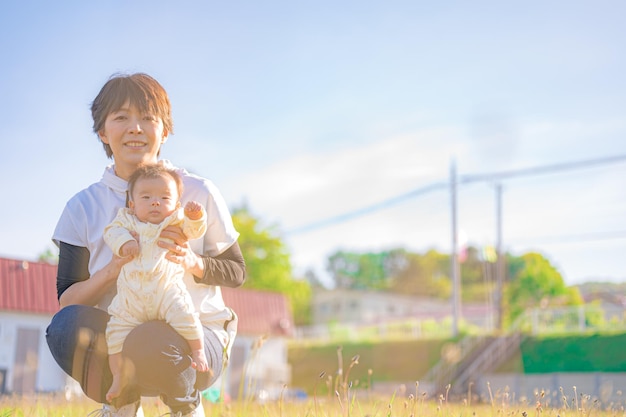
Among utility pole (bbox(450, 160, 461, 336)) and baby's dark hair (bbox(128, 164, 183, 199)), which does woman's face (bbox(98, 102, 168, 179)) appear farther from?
utility pole (bbox(450, 160, 461, 336))

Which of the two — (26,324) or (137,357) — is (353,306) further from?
(137,357)

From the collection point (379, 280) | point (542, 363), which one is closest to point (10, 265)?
point (542, 363)

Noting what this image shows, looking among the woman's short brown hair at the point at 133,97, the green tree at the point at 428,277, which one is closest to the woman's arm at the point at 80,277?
the woman's short brown hair at the point at 133,97

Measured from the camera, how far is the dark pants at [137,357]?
10.6 ft

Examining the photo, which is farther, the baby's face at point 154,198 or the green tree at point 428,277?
the green tree at point 428,277

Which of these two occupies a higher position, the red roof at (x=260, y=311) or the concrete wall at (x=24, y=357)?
the red roof at (x=260, y=311)

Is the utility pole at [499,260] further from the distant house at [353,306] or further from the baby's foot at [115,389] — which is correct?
the distant house at [353,306]

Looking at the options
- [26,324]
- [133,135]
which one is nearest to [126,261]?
[133,135]

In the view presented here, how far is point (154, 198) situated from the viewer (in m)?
3.32

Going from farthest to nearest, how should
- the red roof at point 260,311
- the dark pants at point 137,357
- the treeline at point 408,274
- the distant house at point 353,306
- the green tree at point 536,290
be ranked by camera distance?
the distant house at point 353,306 → the treeline at point 408,274 → the green tree at point 536,290 → the red roof at point 260,311 → the dark pants at point 137,357

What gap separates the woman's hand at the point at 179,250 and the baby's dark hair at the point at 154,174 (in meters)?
0.20

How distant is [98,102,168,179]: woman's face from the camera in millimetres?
3682

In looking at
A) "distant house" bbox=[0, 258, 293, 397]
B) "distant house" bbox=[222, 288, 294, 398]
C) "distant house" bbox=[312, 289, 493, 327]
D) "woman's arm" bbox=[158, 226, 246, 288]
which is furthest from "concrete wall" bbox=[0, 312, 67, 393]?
"distant house" bbox=[312, 289, 493, 327]

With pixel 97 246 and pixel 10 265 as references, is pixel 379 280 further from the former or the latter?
pixel 97 246
